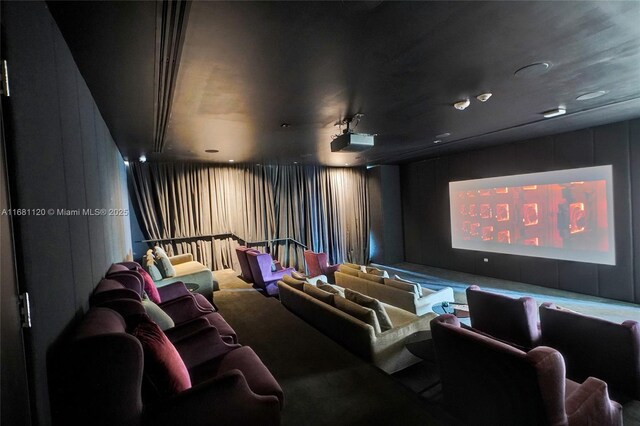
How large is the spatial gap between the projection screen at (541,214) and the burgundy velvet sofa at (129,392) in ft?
17.8

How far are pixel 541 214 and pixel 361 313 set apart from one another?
Result: 4497 millimetres

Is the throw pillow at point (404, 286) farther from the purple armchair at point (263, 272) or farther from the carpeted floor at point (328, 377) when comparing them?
the purple armchair at point (263, 272)

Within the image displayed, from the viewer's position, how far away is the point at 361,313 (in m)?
2.44

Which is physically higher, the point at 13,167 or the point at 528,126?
the point at 528,126

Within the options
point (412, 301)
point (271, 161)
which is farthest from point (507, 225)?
point (271, 161)

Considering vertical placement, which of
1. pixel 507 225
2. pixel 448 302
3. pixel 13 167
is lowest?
pixel 448 302

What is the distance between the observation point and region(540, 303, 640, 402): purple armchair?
2033 mm

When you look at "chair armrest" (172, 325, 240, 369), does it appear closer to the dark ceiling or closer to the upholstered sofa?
the dark ceiling

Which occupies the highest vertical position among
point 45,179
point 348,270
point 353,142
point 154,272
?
point 353,142

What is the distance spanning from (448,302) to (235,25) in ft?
12.9

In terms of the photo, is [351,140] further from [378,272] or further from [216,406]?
[216,406]

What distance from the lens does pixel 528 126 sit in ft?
14.0

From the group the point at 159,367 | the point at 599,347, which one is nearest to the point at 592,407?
the point at 599,347

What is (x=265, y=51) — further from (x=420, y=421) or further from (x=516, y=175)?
(x=516, y=175)
